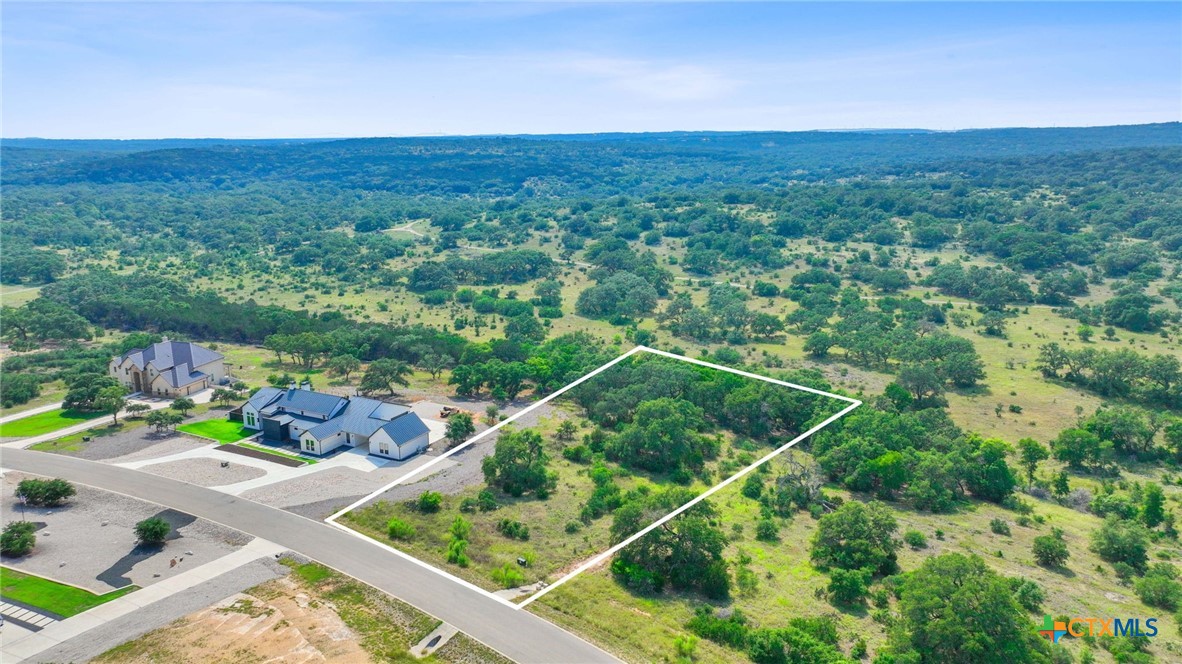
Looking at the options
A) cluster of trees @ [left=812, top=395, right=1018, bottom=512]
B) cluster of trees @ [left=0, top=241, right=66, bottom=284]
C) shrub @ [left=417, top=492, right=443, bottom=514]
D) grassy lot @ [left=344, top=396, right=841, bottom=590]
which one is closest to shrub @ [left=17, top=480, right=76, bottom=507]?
grassy lot @ [left=344, top=396, right=841, bottom=590]

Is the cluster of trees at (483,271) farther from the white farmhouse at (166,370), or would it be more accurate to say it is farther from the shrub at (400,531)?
the shrub at (400,531)

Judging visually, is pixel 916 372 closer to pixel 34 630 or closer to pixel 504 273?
pixel 34 630

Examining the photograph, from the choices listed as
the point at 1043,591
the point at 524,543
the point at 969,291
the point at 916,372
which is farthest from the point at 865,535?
the point at 969,291

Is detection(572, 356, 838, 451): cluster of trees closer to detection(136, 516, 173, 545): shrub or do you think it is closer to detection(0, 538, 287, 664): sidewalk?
detection(0, 538, 287, 664): sidewalk

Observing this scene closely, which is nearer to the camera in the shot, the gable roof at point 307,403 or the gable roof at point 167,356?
the gable roof at point 307,403

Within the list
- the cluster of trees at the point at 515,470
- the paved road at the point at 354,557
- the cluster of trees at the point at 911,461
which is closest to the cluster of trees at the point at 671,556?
the paved road at the point at 354,557

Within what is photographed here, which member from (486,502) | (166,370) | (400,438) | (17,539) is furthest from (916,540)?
(166,370)
